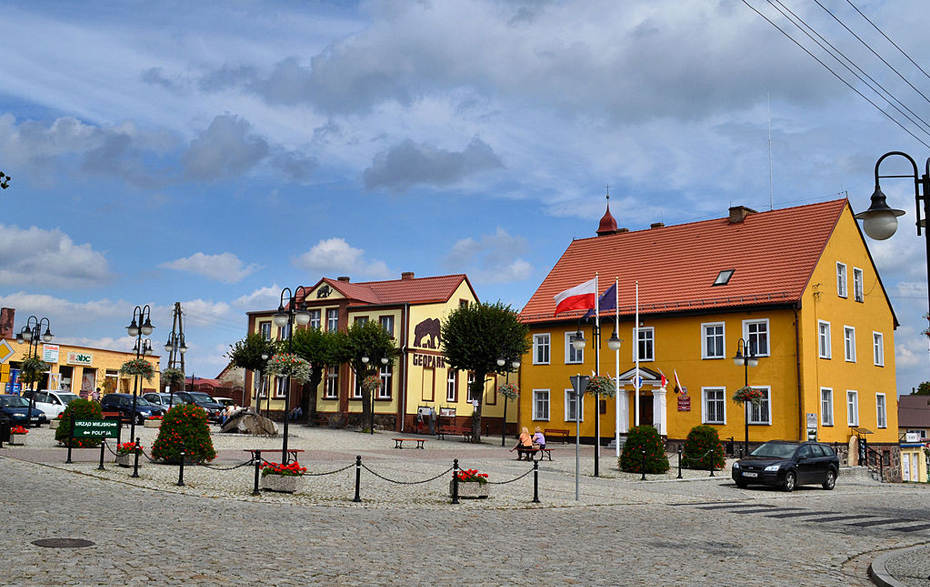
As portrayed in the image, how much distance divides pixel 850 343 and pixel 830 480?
17807 millimetres

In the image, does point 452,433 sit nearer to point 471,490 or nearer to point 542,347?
point 542,347

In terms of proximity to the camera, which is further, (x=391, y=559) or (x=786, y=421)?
(x=786, y=421)

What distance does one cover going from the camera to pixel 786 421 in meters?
38.9

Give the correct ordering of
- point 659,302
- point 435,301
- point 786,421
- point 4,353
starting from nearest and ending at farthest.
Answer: point 4,353 → point 786,421 → point 659,302 → point 435,301

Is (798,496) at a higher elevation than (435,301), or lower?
lower

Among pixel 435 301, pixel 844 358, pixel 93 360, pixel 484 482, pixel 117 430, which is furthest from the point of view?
pixel 93 360

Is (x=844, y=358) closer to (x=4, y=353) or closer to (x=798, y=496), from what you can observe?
(x=798, y=496)

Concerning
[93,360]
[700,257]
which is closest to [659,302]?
[700,257]

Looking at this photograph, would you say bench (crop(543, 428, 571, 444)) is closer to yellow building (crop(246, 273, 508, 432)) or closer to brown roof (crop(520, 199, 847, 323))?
brown roof (crop(520, 199, 847, 323))

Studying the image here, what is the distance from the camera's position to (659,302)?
Answer: 1777 inches

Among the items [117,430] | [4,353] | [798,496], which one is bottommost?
[798,496]

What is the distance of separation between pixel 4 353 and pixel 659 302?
100 ft

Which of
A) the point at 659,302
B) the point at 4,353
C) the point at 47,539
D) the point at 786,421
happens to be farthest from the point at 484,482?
the point at 659,302

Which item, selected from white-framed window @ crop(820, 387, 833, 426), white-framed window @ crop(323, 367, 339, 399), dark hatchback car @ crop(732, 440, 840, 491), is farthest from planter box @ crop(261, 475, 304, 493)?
white-framed window @ crop(323, 367, 339, 399)
